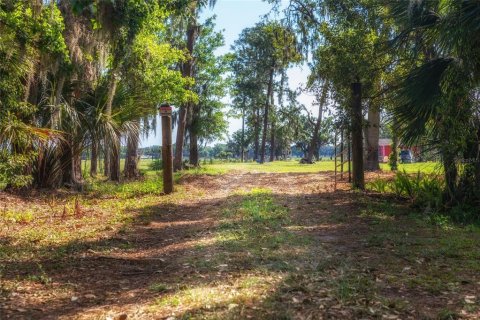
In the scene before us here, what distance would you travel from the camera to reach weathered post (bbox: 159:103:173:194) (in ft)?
37.6

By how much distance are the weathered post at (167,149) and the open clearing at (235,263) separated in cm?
265

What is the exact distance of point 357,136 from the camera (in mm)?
11109

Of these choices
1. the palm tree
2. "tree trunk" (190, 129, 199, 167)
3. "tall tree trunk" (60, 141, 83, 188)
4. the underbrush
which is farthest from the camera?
"tree trunk" (190, 129, 199, 167)

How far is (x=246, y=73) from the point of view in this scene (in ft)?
143

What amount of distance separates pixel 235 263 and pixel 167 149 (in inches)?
280

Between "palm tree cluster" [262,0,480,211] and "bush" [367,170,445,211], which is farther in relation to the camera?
"bush" [367,170,445,211]

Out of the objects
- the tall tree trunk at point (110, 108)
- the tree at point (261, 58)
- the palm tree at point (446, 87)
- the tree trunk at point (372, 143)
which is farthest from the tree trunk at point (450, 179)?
the tree at point (261, 58)

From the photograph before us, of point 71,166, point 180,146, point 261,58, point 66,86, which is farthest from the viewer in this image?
point 261,58

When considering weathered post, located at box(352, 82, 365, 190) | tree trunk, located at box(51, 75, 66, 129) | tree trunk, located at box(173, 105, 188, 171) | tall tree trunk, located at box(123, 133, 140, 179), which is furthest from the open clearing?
tree trunk, located at box(173, 105, 188, 171)

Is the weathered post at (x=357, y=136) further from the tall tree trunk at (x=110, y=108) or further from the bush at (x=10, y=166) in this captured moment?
the bush at (x=10, y=166)

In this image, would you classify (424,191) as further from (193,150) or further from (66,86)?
(193,150)

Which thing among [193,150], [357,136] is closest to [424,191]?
[357,136]

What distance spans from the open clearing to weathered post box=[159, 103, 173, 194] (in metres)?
2.65

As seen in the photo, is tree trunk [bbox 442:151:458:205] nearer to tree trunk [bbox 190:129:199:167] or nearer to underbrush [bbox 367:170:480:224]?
underbrush [bbox 367:170:480:224]
